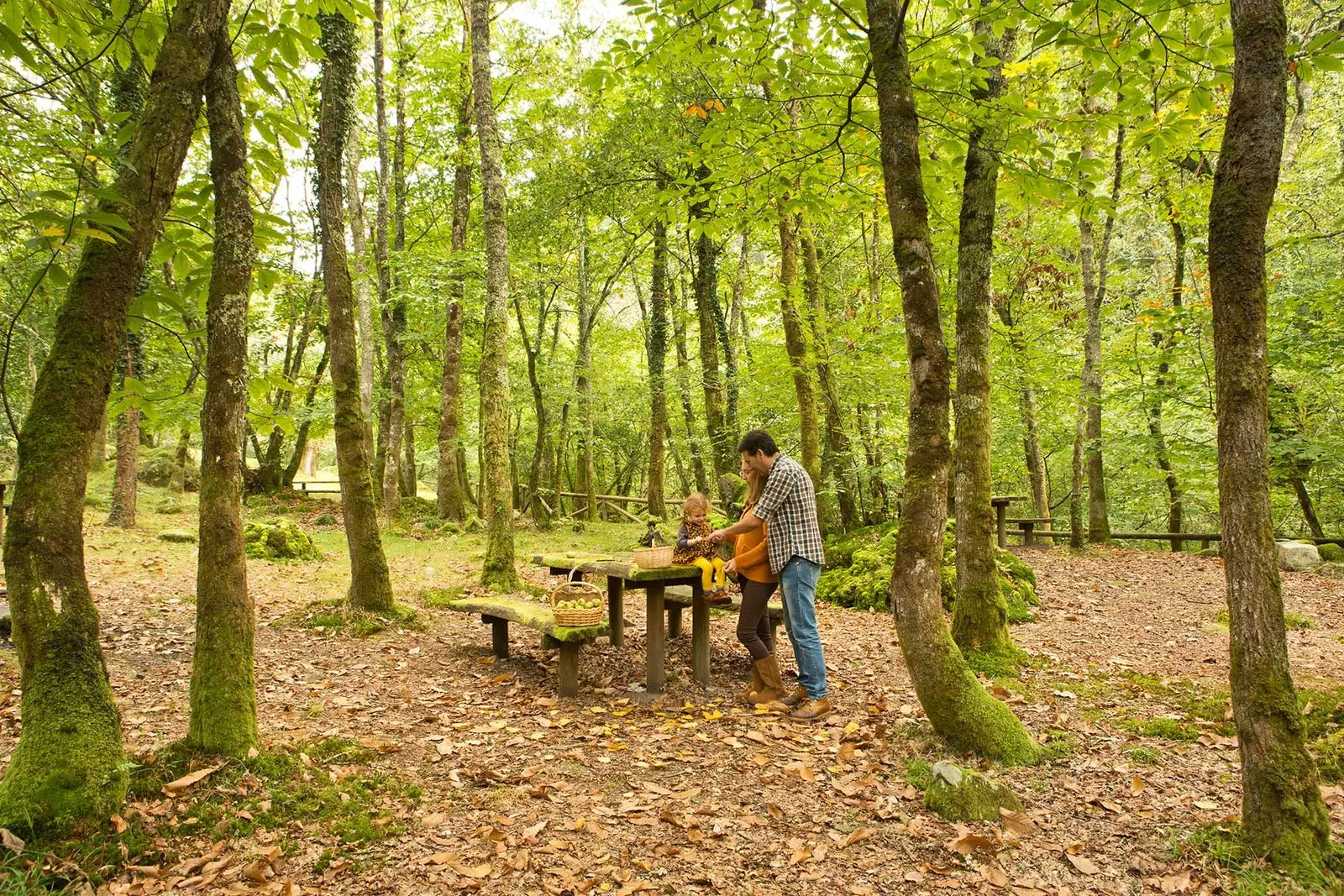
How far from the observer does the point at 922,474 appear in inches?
154

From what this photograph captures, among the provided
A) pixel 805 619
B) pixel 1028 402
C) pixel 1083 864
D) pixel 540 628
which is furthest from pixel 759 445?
pixel 1028 402

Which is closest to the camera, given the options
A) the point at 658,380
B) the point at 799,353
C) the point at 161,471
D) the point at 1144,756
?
the point at 1144,756

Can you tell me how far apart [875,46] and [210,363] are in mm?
4195

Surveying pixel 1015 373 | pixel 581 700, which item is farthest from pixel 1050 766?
pixel 1015 373

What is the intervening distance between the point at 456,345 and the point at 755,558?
11.8m

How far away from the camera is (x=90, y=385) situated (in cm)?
269

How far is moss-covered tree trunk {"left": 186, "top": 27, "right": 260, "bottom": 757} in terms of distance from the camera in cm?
337

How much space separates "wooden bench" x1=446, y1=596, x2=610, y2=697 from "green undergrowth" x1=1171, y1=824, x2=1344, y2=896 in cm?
353

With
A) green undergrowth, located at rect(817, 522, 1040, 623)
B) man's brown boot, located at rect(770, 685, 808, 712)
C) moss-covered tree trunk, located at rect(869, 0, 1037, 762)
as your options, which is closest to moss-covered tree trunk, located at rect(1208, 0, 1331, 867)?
moss-covered tree trunk, located at rect(869, 0, 1037, 762)

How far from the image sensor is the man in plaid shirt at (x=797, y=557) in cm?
491

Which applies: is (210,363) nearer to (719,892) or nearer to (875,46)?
Result: (719,892)

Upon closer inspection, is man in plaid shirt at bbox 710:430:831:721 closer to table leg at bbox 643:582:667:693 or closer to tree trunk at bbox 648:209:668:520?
table leg at bbox 643:582:667:693

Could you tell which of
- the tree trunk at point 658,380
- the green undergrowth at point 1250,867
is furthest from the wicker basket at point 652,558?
the tree trunk at point 658,380

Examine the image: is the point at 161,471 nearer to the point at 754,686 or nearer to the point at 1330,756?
the point at 754,686
